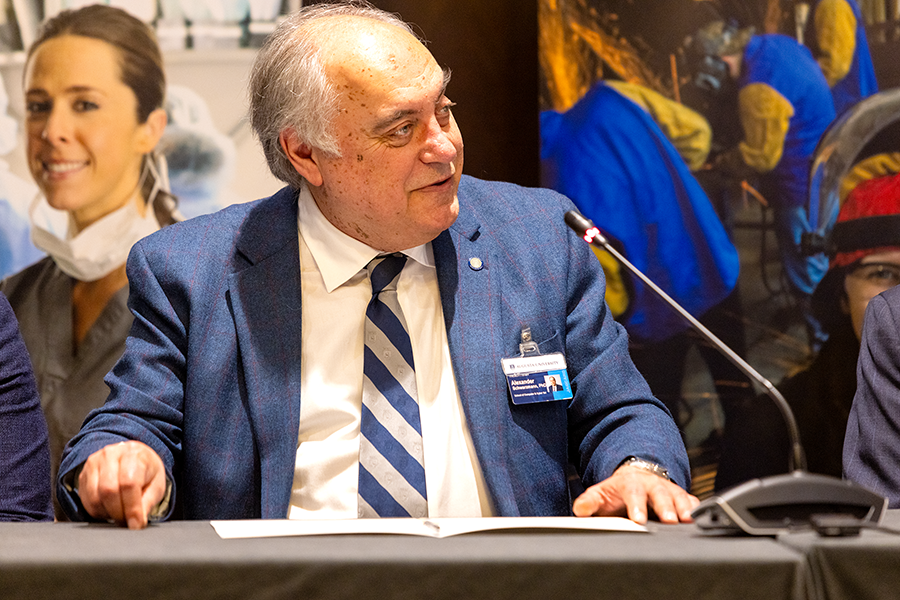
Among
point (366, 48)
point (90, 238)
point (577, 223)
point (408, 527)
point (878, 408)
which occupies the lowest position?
point (878, 408)

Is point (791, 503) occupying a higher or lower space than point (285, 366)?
higher

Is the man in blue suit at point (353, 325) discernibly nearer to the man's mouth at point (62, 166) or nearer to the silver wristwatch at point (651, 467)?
the silver wristwatch at point (651, 467)

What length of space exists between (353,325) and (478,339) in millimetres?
236

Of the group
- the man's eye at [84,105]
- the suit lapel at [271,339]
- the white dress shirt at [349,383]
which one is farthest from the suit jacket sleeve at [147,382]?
the man's eye at [84,105]

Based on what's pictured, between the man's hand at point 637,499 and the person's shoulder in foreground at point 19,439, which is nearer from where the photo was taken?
the man's hand at point 637,499

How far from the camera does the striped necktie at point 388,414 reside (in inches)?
58.2

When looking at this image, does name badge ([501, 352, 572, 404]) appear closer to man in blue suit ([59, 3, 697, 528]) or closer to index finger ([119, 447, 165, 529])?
man in blue suit ([59, 3, 697, 528])

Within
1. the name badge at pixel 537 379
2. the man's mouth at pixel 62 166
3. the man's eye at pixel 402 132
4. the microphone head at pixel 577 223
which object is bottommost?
the name badge at pixel 537 379

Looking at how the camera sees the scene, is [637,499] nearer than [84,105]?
Yes

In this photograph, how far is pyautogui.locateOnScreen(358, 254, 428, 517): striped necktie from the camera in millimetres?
1479

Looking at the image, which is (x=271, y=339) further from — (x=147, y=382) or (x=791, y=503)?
(x=791, y=503)

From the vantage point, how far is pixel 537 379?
155 centimetres

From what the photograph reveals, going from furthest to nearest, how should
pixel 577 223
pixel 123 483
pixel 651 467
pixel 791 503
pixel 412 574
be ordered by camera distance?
pixel 577 223 < pixel 651 467 < pixel 123 483 < pixel 791 503 < pixel 412 574

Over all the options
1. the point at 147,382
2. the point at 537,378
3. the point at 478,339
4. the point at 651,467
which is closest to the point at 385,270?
the point at 478,339
